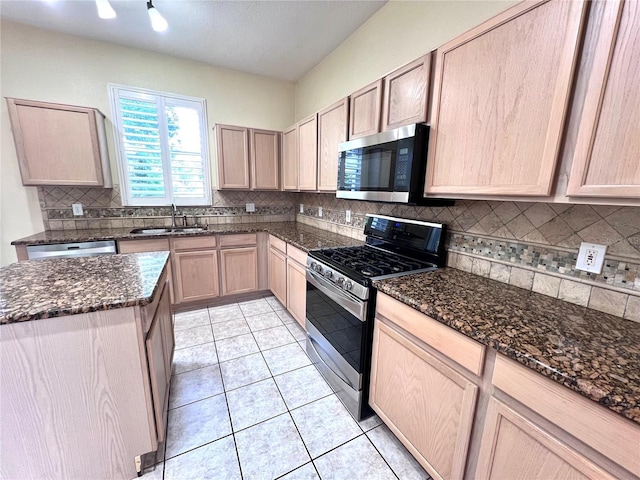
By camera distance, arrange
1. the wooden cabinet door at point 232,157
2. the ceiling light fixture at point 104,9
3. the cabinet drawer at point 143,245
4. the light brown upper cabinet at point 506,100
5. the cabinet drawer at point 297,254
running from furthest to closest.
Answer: the wooden cabinet door at point 232,157, the cabinet drawer at point 143,245, the cabinet drawer at point 297,254, the ceiling light fixture at point 104,9, the light brown upper cabinet at point 506,100

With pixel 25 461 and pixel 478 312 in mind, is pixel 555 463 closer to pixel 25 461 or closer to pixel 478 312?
pixel 478 312

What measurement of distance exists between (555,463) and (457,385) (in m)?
0.32

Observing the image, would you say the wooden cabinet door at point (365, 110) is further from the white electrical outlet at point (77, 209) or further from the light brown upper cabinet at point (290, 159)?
A: the white electrical outlet at point (77, 209)

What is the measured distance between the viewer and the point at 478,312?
3.43 feet

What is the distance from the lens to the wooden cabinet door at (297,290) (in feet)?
7.49

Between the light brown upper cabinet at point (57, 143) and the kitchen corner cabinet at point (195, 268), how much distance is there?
3.38 feet

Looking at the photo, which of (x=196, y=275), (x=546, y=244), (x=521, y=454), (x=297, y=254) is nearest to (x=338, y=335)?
(x=297, y=254)

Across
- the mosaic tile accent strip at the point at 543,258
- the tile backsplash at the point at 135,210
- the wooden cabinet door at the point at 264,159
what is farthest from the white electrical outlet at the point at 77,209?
the mosaic tile accent strip at the point at 543,258

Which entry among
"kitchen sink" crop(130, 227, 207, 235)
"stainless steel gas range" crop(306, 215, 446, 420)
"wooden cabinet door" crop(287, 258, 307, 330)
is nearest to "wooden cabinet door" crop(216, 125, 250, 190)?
"kitchen sink" crop(130, 227, 207, 235)

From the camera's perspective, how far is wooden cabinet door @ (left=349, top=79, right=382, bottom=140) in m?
1.72

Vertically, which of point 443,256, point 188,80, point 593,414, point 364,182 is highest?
point 188,80

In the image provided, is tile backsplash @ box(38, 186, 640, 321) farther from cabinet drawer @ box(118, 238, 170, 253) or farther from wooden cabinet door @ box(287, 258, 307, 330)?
cabinet drawer @ box(118, 238, 170, 253)

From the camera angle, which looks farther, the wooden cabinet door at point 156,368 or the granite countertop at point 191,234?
A: the granite countertop at point 191,234

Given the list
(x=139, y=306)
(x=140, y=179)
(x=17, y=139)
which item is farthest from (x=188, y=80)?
(x=139, y=306)
